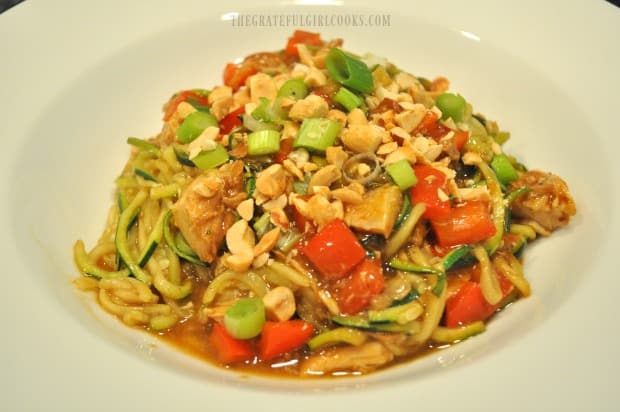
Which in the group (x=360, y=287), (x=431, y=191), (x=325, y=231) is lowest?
(x=360, y=287)

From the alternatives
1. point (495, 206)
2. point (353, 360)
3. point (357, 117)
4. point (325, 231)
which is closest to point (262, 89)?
point (357, 117)

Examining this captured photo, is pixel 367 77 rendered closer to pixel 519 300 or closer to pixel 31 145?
pixel 519 300

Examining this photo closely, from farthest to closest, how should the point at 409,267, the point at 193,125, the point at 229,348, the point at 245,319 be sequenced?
1. the point at 193,125
2. the point at 409,267
3. the point at 229,348
4. the point at 245,319

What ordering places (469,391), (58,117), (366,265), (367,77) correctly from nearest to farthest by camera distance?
1. (469,391)
2. (366,265)
3. (367,77)
4. (58,117)

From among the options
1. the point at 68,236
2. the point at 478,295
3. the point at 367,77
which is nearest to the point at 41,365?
the point at 68,236

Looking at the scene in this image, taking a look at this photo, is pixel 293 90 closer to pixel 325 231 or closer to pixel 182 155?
pixel 182 155

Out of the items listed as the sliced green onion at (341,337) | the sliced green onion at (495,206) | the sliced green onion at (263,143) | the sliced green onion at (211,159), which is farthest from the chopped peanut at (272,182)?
the sliced green onion at (495,206)
